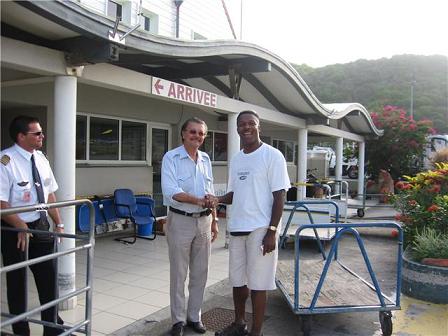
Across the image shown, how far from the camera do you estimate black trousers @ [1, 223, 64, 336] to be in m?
3.34

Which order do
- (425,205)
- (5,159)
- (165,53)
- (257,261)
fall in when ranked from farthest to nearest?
(425,205), (165,53), (257,261), (5,159)

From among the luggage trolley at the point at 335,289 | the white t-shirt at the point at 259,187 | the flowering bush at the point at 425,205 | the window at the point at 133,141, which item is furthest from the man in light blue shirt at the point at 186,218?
the window at the point at 133,141

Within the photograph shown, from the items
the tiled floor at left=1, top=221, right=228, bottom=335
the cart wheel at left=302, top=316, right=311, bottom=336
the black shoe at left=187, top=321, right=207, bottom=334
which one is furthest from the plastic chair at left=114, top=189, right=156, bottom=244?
the cart wheel at left=302, top=316, right=311, bottom=336

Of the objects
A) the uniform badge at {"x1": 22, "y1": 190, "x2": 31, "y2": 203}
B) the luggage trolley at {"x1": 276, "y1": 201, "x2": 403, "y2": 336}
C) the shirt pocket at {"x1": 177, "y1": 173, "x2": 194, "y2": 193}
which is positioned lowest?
the luggage trolley at {"x1": 276, "y1": 201, "x2": 403, "y2": 336}

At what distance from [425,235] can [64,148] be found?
4532 mm

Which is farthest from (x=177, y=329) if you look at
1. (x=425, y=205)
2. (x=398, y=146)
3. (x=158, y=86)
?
(x=398, y=146)

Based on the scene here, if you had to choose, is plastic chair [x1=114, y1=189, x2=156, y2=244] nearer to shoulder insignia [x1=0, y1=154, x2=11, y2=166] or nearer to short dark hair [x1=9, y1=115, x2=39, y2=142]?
short dark hair [x1=9, y1=115, x2=39, y2=142]

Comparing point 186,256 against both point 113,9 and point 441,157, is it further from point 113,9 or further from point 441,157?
point 441,157

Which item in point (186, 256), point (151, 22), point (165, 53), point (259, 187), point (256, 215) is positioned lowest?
point (186, 256)

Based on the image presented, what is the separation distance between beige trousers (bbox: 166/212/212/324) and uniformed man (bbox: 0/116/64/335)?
964 millimetres

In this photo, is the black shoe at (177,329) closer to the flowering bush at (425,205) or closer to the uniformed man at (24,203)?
the uniformed man at (24,203)

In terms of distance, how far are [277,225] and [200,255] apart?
2.55 ft

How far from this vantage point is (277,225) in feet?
12.2

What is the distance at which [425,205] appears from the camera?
665 centimetres
